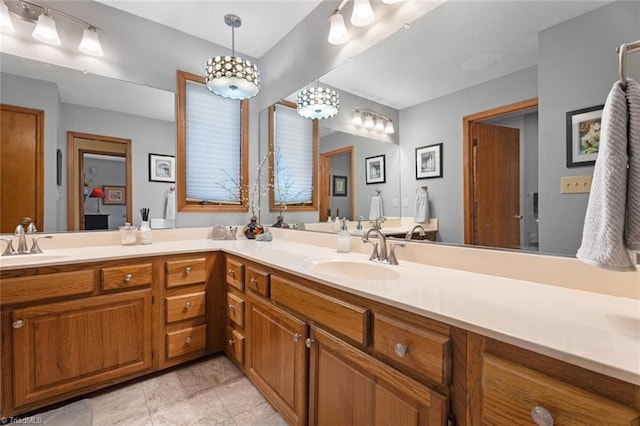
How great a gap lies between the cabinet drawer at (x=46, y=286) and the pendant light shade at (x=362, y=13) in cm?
211

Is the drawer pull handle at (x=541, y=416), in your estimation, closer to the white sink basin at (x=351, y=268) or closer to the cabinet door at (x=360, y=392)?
the cabinet door at (x=360, y=392)

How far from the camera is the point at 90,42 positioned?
6.52 ft

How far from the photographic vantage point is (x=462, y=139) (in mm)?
1323

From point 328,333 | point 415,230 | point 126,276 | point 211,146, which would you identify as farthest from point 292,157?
point 328,333

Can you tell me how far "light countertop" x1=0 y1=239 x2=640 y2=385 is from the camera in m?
0.55

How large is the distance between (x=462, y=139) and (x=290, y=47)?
1804 millimetres

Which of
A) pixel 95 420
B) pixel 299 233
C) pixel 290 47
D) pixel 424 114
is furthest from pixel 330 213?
pixel 95 420

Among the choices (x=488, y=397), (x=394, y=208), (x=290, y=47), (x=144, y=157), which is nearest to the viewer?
(x=488, y=397)

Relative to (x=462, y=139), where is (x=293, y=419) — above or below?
below

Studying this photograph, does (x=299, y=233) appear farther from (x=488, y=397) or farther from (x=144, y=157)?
(x=488, y=397)

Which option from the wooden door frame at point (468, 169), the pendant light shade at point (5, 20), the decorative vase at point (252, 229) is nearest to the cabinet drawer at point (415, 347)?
the wooden door frame at point (468, 169)

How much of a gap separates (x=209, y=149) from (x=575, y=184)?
251cm

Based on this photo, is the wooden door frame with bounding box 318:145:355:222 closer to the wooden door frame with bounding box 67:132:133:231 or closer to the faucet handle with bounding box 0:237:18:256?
the wooden door frame with bounding box 67:132:133:231

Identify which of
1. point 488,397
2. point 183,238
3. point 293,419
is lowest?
point 293,419
